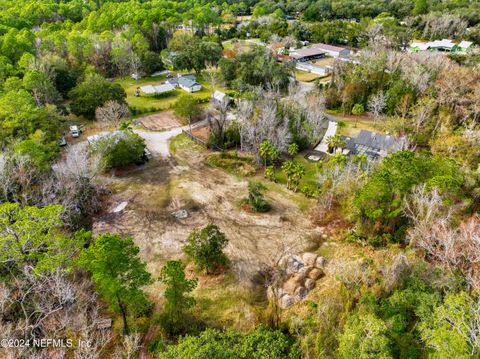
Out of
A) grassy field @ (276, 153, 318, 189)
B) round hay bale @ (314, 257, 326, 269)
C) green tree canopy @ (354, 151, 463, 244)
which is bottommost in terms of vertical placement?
grassy field @ (276, 153, 318, 189)

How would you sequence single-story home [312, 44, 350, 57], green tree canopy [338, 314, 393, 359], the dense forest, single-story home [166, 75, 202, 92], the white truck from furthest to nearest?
1. single-story home [312, 44, 350, 57]
2. single-story home [166, 75, 202, 92]
3. the white truck
4. the dense forest
5. green tree canopy [338, 314, 393, 359]

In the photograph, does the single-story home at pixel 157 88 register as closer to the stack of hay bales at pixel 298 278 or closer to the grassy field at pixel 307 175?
the grassy field at pixel 307 175

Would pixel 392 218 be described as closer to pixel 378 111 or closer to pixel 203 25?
pixel 378 111

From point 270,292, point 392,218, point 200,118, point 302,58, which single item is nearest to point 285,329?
point 270,292

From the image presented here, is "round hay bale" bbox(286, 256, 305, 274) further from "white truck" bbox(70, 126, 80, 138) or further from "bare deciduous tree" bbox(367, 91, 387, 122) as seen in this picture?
"white truck" bbox(70, 126, 80, 138)

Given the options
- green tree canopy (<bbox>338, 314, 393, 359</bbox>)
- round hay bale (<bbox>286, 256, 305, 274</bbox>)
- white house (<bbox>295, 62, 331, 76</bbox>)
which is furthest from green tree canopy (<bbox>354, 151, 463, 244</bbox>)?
white house (<bbox>295, 62, 331, 76</bbox>)

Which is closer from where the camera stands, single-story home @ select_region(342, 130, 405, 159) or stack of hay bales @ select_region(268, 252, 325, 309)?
stack of hay bales @ select_region(268, 252, 325, 309)

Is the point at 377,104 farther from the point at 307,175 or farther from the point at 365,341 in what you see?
the point at 365,341

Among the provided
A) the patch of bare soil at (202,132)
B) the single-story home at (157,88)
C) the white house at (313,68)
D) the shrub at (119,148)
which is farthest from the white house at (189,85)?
the shrub at (119,148)
